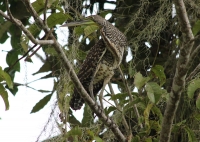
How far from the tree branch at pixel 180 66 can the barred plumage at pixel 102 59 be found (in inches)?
34.5

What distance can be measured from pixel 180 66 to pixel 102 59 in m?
1.05

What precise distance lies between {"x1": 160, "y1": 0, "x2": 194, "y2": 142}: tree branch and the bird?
0.87m

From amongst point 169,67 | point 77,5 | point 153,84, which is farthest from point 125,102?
point 169,67

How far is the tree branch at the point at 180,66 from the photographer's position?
7.30 feet

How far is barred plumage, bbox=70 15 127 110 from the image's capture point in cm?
326

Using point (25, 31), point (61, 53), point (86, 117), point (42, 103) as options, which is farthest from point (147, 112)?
point (42, 103)

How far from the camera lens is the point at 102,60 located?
10.9 feet

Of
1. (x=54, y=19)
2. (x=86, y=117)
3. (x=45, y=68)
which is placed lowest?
(x=86, y=117)

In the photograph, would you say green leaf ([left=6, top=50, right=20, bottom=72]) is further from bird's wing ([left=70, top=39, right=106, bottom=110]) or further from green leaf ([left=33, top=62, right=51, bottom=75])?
bird's wing ([left=70, top=39, right=106, bottom=110])

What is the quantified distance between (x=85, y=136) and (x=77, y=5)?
76 cm

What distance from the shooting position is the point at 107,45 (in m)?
3.26

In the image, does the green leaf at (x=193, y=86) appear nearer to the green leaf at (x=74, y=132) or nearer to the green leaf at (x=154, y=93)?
the green leaf at (x=154, y=93)

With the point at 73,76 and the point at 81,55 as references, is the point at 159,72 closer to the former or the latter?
the point at 73,76

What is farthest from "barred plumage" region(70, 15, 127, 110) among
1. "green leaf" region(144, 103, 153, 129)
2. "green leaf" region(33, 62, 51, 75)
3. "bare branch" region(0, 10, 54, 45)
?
"bare branch" region(0, 10, 54, 45)
